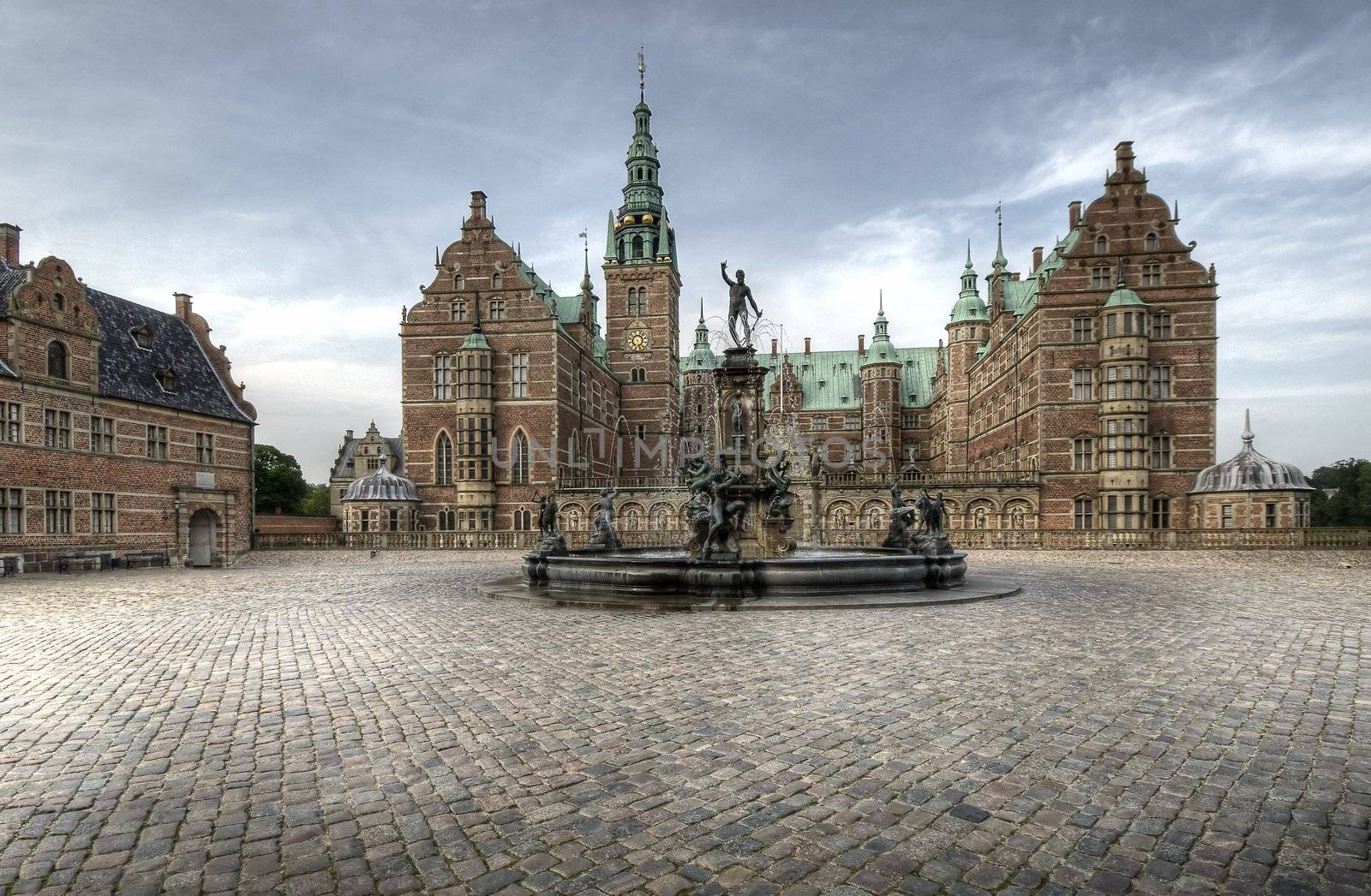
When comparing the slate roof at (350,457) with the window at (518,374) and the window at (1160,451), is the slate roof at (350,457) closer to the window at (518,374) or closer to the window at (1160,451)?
the window at (518,374)

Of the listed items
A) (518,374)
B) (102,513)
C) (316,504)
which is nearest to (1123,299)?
(518,374)

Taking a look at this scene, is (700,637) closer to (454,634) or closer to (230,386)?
(454,634)

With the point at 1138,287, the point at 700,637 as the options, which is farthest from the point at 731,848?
the point at 1138,287

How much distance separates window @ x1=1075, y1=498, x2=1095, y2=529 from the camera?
39312mm

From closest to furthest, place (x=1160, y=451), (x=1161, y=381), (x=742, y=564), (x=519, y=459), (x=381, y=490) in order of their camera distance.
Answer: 1. (x=742, y=564)
2. (x=1160, y=451)
3. (x=1161, y=381)
4. (x=381, y=490)
5. (x=519, y=459)

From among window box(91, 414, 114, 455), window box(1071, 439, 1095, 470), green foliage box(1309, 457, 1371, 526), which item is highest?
window box(91, 414, 114, 455)

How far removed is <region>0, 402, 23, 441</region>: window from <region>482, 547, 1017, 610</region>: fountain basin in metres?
19.1

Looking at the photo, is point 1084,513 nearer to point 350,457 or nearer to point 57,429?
point 57,429

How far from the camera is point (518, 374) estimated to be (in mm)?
A: 42844

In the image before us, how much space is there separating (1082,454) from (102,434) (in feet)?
145

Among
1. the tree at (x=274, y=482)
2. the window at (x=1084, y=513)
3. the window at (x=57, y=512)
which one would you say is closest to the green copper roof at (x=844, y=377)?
the window at (x=1084, y=513)

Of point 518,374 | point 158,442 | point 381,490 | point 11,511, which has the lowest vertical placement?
point 11,511

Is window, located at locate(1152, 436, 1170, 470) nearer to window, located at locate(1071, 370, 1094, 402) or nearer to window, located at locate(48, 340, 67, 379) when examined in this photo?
window, located at locate(1071, 370, 1094, 402)

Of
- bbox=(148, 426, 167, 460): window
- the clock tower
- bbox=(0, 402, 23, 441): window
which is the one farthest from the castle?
bbox=(0, 402, 23, 441): window
